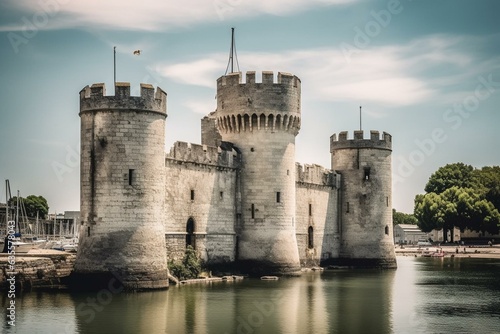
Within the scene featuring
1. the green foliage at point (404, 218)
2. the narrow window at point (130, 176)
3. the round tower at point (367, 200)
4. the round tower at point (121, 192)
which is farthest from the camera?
the green foliage at point (404, 218)

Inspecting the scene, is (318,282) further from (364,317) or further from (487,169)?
(487,169)

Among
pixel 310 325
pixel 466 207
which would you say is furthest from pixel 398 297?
pixel 466 207

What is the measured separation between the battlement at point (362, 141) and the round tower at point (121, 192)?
19.7 m

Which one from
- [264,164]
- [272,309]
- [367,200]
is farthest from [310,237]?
[272,309]

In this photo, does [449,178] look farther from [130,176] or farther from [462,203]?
[130,176]

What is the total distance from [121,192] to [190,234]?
7026 millimetres

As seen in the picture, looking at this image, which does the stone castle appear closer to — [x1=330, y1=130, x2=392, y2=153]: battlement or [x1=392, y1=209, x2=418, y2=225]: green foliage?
[x1=330, y1=130, x2=392, y2=153]: battlement

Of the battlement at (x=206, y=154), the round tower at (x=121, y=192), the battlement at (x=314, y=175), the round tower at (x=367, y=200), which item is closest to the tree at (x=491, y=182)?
the round tower at (x=367, y=200)

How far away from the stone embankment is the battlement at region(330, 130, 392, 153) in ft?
73.5

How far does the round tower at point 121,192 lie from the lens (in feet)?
91.4

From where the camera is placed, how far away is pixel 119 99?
28.8 meters

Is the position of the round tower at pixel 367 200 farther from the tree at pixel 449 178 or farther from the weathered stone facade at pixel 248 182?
the tree at pixel 449 178

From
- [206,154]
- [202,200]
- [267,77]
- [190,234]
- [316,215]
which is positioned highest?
[267,77]

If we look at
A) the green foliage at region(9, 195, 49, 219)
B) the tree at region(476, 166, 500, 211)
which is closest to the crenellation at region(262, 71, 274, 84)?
the tree at region(476, 166, 500, 211)
